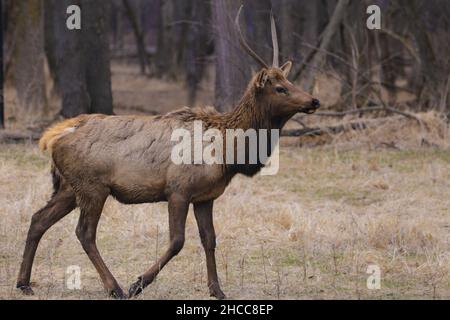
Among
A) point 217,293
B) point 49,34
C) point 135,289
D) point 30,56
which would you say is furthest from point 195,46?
point 135,289

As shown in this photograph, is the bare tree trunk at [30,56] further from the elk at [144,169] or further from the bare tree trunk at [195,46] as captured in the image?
the elk at [144,169]

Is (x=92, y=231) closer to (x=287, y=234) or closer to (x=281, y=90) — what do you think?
(x=281, y=90)

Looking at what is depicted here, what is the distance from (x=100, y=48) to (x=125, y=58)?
26403 mm

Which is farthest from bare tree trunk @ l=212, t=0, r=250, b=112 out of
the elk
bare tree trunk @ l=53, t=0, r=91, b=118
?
the elk

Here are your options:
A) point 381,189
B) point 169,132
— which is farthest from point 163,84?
point 169,132

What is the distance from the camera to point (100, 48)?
16031 mm

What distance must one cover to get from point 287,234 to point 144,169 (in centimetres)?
288

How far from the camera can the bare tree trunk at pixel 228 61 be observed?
15391mm

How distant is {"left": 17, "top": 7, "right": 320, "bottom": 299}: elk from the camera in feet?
26.5

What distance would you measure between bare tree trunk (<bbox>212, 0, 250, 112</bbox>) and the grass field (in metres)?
1.87

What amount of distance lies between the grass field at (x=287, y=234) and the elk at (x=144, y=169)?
0.40 meters

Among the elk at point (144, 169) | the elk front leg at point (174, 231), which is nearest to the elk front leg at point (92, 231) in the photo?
the elk at point (144, 169)

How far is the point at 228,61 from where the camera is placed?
15.7m
